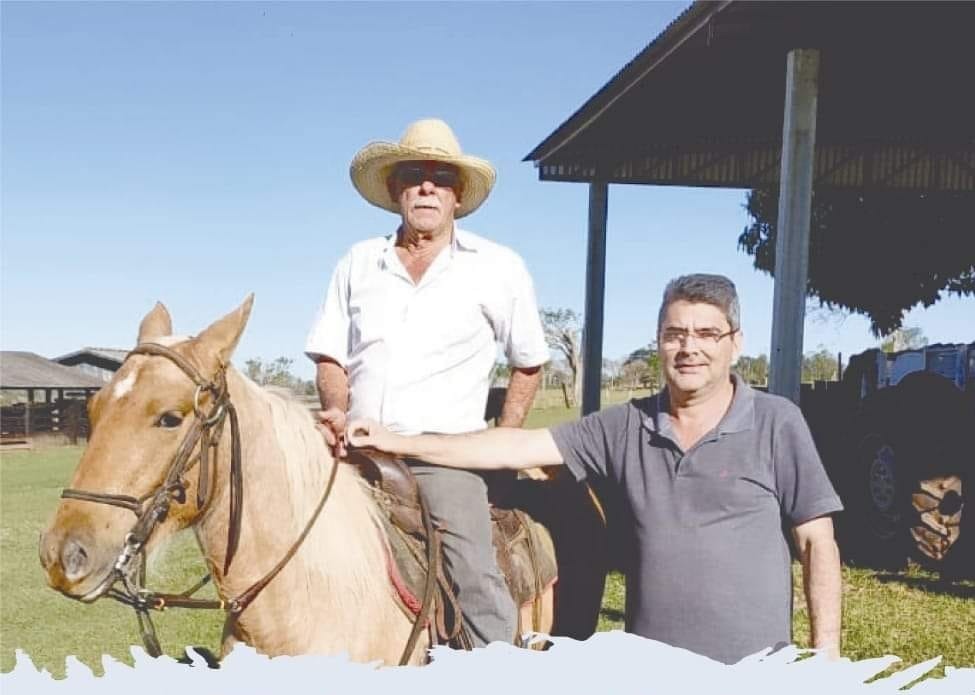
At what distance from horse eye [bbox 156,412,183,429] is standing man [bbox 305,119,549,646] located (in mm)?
610

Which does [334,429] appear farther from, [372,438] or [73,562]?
[73,562]

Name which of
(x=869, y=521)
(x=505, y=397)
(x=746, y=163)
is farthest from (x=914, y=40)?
(x=505, y=397)

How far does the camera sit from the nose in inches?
87.3

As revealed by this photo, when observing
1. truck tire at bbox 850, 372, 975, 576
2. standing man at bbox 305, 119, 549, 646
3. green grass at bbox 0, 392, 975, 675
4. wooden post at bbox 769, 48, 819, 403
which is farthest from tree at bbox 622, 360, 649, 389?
standing man at bbox 305, 119, 549, 646

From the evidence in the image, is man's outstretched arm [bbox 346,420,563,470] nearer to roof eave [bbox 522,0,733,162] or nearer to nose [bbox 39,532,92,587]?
nose [bbox 39,532,92,587]

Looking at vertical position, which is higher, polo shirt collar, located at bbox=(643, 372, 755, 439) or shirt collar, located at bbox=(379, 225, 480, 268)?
shirt collar, located at bbox=(379, 225, 480, 268)

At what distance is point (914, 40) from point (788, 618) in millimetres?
7285

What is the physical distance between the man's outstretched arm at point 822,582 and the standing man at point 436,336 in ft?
3.28

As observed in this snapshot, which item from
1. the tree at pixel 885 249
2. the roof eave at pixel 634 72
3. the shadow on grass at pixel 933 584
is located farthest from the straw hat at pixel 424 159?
the tree at pixel 885 249

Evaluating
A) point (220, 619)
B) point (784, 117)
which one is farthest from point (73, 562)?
point (784, 117)

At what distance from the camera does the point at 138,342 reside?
8.31ft

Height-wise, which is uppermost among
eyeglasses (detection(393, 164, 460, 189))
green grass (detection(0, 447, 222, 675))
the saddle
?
eyeglasses (detection(393, 164, 460, 189))

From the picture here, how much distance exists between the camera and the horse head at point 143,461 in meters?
2.24

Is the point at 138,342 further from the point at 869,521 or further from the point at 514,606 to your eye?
the point at 869,521
